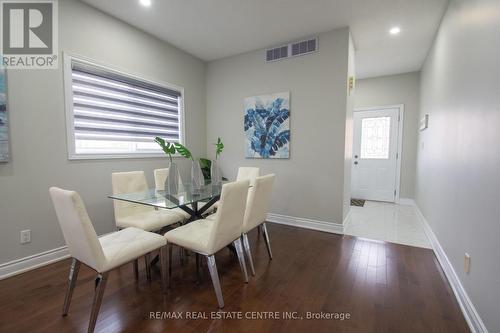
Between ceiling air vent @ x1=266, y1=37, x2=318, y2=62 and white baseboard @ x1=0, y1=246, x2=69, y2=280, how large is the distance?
3739 millimetres

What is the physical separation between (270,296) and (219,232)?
0.70 m

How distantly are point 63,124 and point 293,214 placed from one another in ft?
10.4

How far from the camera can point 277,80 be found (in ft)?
11.7

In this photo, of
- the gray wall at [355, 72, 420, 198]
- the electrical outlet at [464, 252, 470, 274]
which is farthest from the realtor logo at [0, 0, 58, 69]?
the gray wall at [355, 72, 420, 198]

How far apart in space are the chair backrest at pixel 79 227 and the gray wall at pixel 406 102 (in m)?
5.54

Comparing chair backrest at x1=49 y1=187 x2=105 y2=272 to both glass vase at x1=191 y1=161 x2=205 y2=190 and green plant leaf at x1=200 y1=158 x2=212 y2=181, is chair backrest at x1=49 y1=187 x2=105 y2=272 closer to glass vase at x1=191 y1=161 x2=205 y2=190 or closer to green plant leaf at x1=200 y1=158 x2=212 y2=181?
glass vase at x1=191 y1=161 x2=205 y2=190

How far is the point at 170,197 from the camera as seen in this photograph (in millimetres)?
2154

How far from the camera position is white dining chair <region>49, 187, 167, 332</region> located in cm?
130

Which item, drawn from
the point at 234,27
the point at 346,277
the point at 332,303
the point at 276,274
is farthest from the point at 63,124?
the point at 346,277

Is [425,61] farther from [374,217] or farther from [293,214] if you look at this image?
[293,214]

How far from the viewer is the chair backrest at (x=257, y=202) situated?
6.81ft

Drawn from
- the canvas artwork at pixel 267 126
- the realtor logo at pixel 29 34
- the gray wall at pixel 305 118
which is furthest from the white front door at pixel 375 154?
the realtor logo at pixel 29 34

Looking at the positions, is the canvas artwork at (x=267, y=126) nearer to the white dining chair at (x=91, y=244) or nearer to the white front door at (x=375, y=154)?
the white dining chair at (x=91, y=244)

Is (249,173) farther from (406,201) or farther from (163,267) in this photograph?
(406,201)
